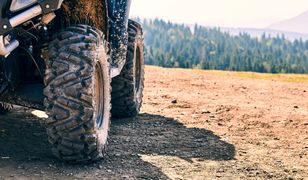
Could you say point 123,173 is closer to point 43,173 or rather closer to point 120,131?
point 43,173

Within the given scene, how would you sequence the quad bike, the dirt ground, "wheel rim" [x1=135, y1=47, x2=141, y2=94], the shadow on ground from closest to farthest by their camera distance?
the quad bike, the shadow on ground, the dirt ground, "wheel rim" [x1=135, y1=47, x2=141, y2=94]

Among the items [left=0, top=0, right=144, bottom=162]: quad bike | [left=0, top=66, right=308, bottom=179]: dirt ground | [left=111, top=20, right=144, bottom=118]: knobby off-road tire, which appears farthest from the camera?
[left=111, top=20, right=144, bottom=118]: knobby off-road tire

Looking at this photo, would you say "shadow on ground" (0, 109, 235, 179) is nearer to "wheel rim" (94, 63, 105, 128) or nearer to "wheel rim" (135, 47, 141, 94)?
"wheel rim" (94, 63, 105, 128)

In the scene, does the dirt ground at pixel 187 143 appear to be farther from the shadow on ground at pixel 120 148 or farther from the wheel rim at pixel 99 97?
the wheel rim at pixel 99 97

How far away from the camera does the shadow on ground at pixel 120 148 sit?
16.8 feet

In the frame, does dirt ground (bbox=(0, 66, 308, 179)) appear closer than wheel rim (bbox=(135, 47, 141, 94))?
Yes

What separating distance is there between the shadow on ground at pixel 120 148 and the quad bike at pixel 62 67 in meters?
0.20

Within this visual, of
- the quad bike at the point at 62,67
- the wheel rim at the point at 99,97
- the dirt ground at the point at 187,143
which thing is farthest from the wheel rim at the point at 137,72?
the wheel rim at the point at 99,97

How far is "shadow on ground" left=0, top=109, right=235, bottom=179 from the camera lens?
511cm

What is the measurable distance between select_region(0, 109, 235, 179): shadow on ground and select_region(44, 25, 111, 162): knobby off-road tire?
0.21 m

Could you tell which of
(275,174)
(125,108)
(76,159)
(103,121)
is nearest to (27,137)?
(103,121)

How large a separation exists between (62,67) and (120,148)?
1620 mm

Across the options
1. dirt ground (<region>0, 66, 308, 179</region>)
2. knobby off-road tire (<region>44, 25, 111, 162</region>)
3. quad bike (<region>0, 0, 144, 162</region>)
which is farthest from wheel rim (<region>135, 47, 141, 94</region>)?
knobby off-road tire (<region>44, 25, 111, 162</region>)

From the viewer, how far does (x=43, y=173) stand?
493cm
